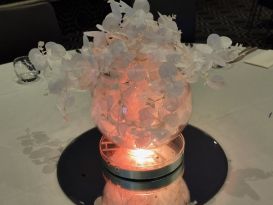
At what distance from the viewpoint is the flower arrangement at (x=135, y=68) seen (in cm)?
66

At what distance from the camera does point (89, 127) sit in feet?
3.36

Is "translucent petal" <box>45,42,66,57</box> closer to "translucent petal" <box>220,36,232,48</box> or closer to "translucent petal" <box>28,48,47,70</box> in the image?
"translucent petal" <box>28,48,47,70</box>

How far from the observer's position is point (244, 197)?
0.76 metres

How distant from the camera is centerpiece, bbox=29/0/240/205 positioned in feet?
2.16

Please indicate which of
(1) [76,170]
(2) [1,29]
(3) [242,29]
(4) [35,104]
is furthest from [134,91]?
(3) [242,29]

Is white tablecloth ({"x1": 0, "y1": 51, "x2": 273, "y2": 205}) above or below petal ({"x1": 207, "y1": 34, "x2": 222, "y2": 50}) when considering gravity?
below

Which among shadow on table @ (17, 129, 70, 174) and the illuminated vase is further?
shadow on table @ (17, 129, 70, 174)

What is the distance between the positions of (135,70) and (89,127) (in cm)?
40

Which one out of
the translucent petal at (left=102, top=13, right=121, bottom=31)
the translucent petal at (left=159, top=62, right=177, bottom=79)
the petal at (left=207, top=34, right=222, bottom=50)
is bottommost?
the translucent petal at (left=159, top=62, right=177, bottom=79)

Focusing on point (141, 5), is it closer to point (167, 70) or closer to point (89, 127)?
point (167, 70)

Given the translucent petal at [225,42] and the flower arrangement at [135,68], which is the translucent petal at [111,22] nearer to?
the flower arrangement at [135,68]

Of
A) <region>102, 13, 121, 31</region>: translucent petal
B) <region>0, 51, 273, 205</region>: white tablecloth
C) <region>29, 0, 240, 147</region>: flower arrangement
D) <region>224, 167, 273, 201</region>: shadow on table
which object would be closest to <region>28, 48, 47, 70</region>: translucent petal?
<region>29, 0, 240, 147</region>: flower arrangement

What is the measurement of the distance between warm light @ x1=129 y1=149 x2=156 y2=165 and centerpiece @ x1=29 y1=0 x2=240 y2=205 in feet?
0.23

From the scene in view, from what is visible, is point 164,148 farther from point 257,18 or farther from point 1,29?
point 257,18
